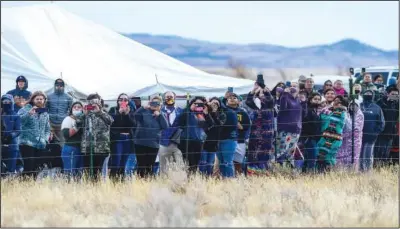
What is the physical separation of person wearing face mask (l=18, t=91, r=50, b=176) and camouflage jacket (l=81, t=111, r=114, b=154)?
63 centimetres

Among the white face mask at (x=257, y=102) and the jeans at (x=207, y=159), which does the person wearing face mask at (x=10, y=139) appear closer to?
the jeans at (x=207, y=159)

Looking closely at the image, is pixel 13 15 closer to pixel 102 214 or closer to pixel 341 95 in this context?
pixel 341 95

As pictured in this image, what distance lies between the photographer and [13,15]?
22531 millimetres

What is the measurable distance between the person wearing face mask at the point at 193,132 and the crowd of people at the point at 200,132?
0.6 inches

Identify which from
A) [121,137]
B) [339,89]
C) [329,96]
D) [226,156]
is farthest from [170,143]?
[339,89]

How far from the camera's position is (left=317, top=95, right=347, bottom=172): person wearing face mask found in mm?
A: 17719

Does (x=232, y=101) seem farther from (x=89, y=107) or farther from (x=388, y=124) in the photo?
(x=388, y=124)

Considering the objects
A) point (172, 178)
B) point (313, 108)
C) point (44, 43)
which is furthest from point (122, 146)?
point (44, 43)

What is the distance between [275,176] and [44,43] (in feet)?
24.8

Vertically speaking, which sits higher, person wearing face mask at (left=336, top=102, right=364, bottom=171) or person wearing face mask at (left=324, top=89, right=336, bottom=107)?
person wearing face mask at (left=324, top=89, right=336, bottom=107)

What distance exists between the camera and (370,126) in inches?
723

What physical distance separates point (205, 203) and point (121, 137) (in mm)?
3770

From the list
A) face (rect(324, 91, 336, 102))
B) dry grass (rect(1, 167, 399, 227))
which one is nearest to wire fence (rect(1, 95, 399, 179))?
face (rect(324, 91, 336, 102))

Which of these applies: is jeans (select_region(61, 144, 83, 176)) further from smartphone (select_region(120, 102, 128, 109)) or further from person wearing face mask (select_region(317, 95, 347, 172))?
person wearing face mask (select_region(317, 95, 347, 172))
